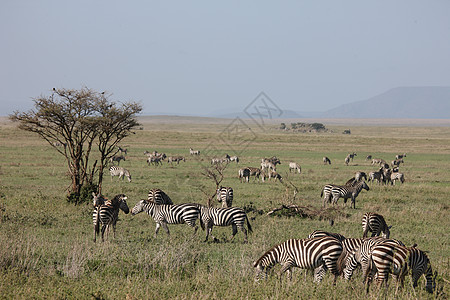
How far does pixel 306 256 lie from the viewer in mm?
8016

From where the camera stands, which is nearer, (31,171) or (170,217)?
(170,217)

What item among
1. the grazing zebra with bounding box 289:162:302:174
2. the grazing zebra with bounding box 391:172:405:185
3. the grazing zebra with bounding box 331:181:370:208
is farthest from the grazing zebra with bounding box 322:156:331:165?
the grazing zebra with bounding box 331:181:370:208

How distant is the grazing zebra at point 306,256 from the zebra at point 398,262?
0.68m

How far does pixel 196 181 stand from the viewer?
29094 mm

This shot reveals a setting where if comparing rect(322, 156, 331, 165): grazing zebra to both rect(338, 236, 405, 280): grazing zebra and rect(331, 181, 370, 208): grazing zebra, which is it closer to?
rect(331, 181, 370, 208): grazing zebra

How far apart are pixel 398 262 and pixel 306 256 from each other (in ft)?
4.95

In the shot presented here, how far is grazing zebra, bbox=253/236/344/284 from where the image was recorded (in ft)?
25.9

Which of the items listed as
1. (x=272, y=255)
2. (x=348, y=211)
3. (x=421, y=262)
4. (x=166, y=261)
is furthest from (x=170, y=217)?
(x=348, y=211)

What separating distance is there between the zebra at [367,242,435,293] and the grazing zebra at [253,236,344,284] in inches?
26.8

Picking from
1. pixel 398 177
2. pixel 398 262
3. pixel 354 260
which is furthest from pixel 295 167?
pixel 398 262

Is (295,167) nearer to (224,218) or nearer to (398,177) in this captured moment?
(398,177)

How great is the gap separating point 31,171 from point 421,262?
28610mm

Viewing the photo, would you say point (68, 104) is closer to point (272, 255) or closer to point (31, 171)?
point (272, 255)

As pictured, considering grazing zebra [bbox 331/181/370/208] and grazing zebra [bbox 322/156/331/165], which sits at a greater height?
grazing zebra [bbox 331/181/370/208]
